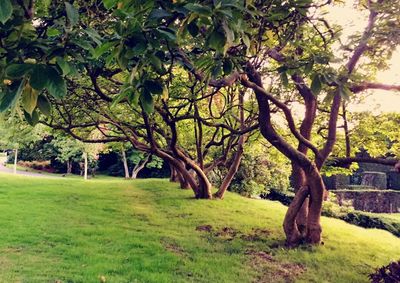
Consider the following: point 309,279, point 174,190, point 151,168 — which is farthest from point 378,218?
point 151,168

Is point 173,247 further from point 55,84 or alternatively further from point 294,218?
point 55,84

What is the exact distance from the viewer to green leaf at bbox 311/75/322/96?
2.99 metres

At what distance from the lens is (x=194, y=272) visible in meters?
6.73

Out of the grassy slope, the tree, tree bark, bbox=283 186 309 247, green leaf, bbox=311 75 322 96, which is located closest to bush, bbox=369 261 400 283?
the grassy slope

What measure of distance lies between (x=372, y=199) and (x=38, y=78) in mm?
26525

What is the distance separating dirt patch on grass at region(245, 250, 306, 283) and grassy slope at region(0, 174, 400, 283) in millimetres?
21

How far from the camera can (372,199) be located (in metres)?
24.8

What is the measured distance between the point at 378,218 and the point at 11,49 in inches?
644

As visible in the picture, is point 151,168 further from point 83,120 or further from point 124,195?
point 83,120

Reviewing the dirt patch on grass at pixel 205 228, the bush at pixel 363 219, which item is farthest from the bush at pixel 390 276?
the bush at pixel 363 219

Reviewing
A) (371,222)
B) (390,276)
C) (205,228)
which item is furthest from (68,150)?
(390,276)

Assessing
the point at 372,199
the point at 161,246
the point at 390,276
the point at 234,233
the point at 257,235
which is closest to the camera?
the point at 390,276

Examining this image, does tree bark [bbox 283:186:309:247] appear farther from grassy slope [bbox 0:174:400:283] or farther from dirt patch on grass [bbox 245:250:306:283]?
dirt patch on grass [bbox 245:250:306:283]

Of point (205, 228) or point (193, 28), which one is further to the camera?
point (205, 228)
